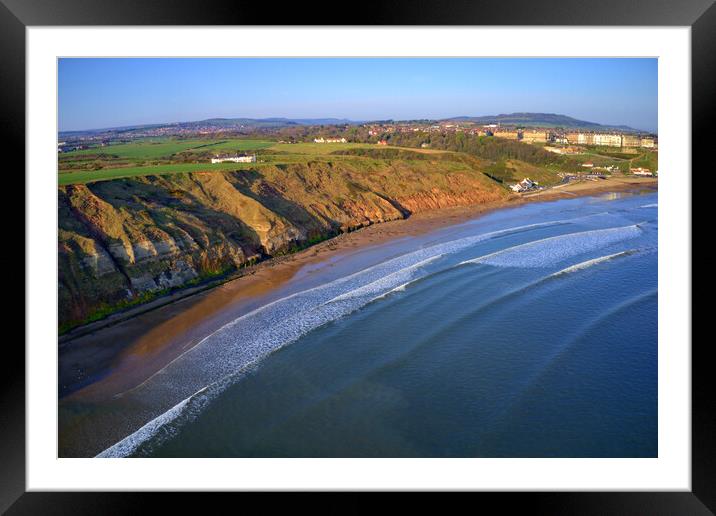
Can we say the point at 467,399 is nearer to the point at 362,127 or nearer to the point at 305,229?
the point at 305,229

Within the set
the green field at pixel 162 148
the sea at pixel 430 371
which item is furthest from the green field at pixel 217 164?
the sea at pixel 430 371

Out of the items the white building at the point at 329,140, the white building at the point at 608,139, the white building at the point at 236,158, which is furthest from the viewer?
the white building at the point at 608,139

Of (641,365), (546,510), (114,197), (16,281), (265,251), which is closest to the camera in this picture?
(546,510)

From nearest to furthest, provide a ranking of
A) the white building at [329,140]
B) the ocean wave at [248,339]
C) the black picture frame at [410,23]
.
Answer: the black picture frame at [410,23]
the ocean wave at [248,339]
the white building at [329,140]

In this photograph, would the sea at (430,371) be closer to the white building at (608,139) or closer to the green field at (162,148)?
the green field at (162,148)

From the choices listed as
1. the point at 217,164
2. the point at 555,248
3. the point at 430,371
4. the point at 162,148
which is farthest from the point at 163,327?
the point at 555,248

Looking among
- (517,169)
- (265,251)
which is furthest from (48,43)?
(517,169)

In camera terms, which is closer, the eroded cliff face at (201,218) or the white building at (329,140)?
the eroded cliff face at (201,218)
